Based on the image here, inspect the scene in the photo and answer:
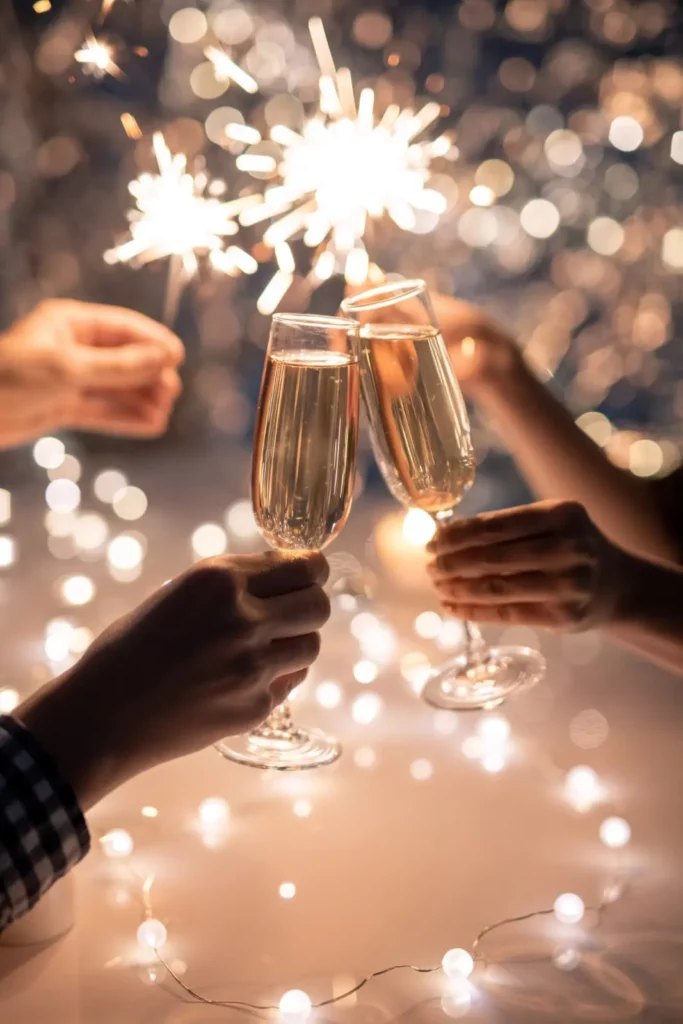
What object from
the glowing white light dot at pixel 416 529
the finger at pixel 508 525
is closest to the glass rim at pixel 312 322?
the finger at pixel 508 525

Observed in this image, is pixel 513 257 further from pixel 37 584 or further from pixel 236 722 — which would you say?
pixel 236 722

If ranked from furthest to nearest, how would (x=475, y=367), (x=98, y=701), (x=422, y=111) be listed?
(x=422, y=111) < (x=475, y=367) < (x=98, y=701)

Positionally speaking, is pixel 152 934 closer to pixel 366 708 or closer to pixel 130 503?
Answer: pixel 366 708

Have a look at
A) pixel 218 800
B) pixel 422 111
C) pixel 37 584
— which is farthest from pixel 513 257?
pixel 218 800

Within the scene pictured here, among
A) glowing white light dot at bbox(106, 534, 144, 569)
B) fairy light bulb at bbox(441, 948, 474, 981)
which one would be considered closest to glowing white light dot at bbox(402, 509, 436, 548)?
glowing white light dot at bbox(106, 534, 144, 569)

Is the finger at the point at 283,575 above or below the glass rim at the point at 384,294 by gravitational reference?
below

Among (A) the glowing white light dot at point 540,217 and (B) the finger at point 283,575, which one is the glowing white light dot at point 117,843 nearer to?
(B) the finger at point 283,575

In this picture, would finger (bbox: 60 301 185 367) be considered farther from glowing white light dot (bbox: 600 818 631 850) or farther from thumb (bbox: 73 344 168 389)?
glowing white light dot (bbox: 600 818 631 850)
